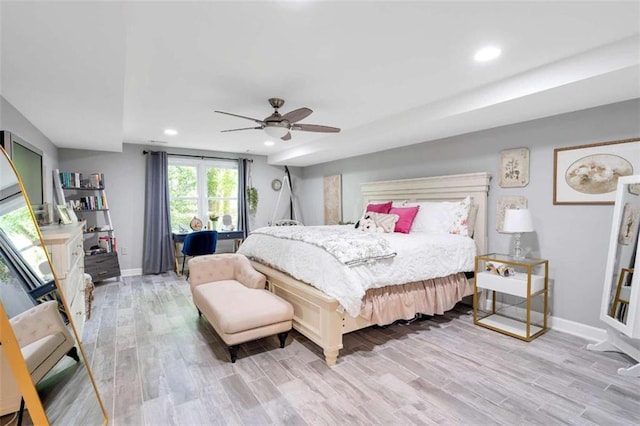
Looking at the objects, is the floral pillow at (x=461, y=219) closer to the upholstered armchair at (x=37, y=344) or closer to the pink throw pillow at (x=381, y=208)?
the pink throw pillow at (x=381, y=208)

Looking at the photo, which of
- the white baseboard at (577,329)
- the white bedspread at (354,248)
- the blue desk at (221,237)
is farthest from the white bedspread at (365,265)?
the blue desk at (221,237)

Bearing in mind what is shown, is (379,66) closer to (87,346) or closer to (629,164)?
(629,164)

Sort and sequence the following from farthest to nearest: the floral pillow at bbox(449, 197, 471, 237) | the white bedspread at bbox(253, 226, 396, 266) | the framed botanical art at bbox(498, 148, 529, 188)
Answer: the floral pillow at bbox(449, 197, 471, 237) < the framed botanical art at bbox(498, 148, 529, 188) < the white bedspread at bbox(253, 226, 396, 266)

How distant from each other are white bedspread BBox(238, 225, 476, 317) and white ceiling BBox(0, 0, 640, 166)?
51.9 inches

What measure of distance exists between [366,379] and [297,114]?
225 centimetres

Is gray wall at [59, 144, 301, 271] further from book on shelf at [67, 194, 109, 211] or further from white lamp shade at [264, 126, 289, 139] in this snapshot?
white lamp shade at [264, 126, 289, 139]

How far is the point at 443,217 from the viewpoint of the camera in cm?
375

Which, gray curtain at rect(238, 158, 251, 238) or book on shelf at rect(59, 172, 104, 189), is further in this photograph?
gray curtain at rect(238, 158, 251, 238)

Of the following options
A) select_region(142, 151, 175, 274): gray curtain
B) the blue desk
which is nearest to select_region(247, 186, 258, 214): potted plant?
the blue desk

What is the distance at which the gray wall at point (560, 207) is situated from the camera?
2.77m

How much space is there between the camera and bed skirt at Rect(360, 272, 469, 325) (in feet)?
9.00

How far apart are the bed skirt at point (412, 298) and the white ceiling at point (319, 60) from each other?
5.57 feet

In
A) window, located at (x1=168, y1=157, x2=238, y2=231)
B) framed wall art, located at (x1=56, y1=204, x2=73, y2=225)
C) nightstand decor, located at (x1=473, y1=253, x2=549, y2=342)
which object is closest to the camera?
nightstand decor, located at (x1=473, y1=253, x2=549, y2=342)

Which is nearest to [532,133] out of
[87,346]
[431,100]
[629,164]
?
[629,164]
